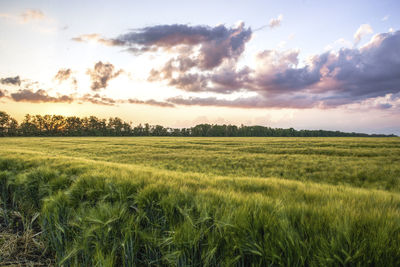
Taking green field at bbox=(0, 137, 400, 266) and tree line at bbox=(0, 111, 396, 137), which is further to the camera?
tree line at bbox=(0, 111, 396, 137)

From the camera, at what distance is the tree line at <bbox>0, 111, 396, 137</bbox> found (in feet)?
370

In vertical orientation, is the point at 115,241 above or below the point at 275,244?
below

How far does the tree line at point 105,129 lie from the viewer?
370 ft

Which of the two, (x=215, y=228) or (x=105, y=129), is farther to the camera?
(x=105, y=129)

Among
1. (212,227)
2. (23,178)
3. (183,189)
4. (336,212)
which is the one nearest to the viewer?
(336,212)

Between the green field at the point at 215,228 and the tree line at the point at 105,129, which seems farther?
the tree line at the point at 105,129

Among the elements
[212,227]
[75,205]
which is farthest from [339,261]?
[75,205]

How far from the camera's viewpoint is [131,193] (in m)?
3.48

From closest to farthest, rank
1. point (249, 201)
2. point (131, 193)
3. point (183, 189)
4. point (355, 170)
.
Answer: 1. point (249, 201)
2. point (183, 189)
3. point (131, 193)
4. point (355, 170)

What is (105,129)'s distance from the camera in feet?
434

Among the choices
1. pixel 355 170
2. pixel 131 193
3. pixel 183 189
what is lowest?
pixel 355 170

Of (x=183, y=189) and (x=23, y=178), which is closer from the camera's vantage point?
(x=183, y=189)

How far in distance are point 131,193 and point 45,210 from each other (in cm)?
153

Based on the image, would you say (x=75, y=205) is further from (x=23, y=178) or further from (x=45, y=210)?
(x=23, y=178)
